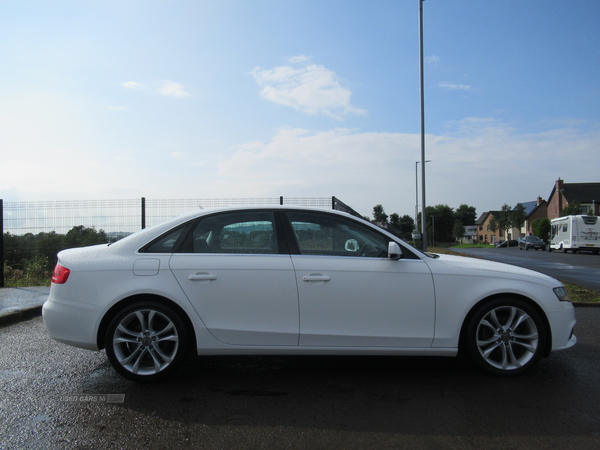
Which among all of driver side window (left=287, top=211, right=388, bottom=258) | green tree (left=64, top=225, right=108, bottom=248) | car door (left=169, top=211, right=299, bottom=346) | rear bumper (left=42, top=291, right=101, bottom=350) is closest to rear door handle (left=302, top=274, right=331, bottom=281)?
car door (left=169, top=211, right=299, bottom=346)

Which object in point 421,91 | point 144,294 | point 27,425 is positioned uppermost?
point 421,91

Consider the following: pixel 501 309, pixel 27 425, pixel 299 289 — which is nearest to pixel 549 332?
pixel 501 309

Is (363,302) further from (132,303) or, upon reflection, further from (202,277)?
(132,303)

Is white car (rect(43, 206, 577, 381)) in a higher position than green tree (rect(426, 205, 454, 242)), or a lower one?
lower

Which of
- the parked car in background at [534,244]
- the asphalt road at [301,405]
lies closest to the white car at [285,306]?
the asphalt road at [301,405]

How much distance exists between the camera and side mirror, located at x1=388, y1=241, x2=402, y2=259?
3.73 meters

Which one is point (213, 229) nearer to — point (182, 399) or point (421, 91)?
point (182, 399)

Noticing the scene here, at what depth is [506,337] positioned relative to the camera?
3.88 m

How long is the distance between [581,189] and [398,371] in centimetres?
7537

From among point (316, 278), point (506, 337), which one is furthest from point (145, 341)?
point (506, 337)

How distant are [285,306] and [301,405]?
791 millimetres

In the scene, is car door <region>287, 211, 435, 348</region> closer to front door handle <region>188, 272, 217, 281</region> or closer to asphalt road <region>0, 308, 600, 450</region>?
asphalt road <region>0, 308, 600, 450</region>

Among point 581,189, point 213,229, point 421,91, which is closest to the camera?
point 213,229

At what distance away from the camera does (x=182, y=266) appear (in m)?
3.79
